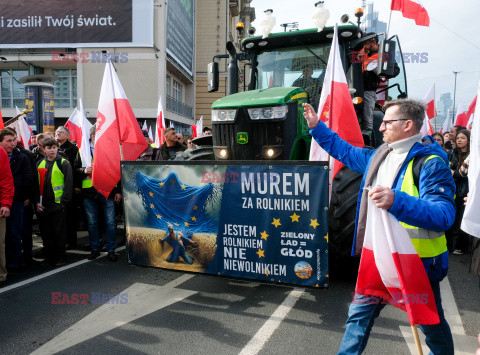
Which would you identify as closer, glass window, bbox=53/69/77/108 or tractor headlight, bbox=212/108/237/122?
tractor headlight, bbox=212/108/237/122

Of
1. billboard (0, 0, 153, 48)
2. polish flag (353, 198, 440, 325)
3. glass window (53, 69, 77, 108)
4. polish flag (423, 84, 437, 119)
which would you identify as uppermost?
billboard (0, 0, 153, 48)

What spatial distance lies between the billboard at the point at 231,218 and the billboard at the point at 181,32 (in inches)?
873

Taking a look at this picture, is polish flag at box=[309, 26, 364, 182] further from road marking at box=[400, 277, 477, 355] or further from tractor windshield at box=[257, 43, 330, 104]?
road marking at box=[400, 277, 477, 355]

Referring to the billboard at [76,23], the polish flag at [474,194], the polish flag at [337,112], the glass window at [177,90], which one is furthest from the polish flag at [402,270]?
the glass window at [177,90]

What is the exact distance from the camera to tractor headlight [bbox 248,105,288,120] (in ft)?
14.5

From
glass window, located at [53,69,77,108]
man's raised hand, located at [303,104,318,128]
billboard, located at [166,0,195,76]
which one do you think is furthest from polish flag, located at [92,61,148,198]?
glass window, located at [53,69,77,108]

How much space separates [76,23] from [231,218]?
2361 centimetres

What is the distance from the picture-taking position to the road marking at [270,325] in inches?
119

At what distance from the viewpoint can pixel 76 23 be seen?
23047 millimetres

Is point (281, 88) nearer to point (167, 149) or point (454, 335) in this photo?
point (167, 149)

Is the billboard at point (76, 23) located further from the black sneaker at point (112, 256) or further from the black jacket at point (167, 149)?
the black sneaker at point (112, 256)

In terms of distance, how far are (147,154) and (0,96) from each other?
2493cm

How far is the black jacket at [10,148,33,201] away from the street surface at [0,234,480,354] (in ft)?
3.72

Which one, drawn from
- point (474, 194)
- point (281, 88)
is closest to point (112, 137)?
point (281, 88)
